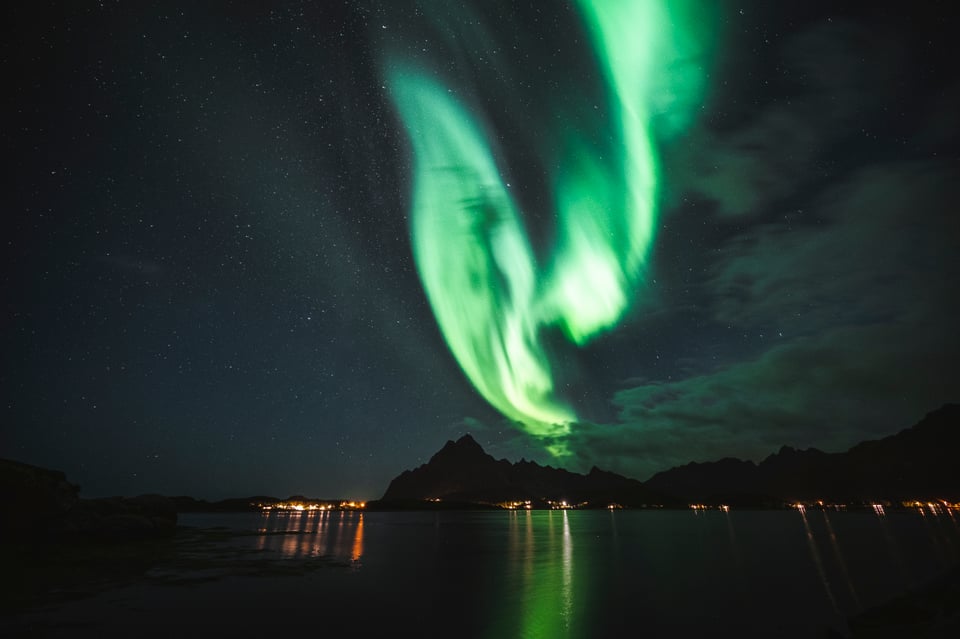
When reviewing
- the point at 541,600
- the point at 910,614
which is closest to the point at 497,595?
the point at 541,600

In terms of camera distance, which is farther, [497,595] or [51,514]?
[51,514]

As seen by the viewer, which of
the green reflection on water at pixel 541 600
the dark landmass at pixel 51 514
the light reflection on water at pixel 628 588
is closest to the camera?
the green reflection on water at pixel 541 600

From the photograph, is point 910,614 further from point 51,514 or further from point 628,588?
point 51,514

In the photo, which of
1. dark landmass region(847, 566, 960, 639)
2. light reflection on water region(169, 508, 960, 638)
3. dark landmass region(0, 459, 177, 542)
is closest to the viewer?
dark landmass region(847, 566, 960, 639)

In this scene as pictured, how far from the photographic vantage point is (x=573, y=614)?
83.3 feet

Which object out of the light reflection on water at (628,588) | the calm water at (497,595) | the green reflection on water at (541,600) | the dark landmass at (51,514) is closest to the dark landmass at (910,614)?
the light reflection on water at (628,588)

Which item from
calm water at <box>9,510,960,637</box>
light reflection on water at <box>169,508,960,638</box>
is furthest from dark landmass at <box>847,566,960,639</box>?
calm water at <box>9,510,960,637</box>

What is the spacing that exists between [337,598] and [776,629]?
925 inches

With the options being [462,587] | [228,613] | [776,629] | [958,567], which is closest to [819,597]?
[958,567]

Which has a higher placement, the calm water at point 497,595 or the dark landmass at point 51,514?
the dark landmass at point 51,514

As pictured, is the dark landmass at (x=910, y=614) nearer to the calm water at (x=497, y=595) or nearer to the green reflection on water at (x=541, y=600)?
the calm water at (x=497, y=595)

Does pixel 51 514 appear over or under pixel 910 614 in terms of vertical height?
over

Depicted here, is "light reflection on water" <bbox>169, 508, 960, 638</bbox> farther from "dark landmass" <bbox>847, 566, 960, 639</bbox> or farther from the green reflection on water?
"dark landmass" <bbox>847, 566, 960, 639</bbox>

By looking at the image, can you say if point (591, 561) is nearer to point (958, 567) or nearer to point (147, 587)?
point (958, 567)
